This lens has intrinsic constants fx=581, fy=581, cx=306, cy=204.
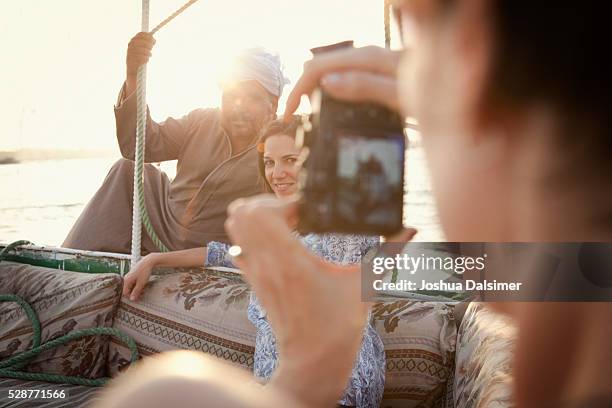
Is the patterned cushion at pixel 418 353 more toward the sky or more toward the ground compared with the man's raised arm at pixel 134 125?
more toward the ground

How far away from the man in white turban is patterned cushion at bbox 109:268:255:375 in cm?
44

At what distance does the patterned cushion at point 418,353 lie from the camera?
46.5 inches

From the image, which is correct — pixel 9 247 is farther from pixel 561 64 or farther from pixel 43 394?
pixel 561 64

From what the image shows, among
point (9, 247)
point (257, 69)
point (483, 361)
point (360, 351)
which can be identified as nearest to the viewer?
point (483, 361)

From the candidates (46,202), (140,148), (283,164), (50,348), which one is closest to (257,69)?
(140,148)

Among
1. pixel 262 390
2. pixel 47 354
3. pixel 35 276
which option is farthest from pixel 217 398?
pixel 35 276

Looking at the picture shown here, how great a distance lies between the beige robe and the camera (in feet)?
6.43

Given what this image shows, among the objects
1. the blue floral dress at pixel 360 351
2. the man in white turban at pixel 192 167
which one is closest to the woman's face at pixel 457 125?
the blue floral dress at pixel 360 351

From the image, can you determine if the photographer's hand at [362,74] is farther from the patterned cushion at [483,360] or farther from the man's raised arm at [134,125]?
the man's raised arm at [134,125]

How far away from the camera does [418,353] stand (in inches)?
47.2

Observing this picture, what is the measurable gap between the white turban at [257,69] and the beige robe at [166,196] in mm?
230

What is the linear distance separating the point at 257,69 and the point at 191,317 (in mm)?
1101

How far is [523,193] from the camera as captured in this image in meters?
0.25

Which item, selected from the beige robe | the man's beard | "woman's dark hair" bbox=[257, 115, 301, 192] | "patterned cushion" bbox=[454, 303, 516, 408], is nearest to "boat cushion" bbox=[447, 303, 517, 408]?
"patterned cushion" bbox=[454, 303, 516, 408]
